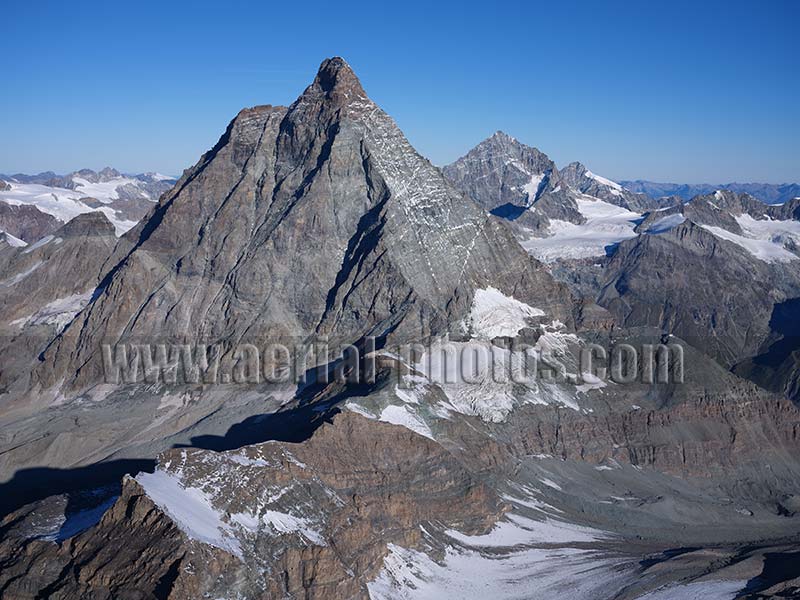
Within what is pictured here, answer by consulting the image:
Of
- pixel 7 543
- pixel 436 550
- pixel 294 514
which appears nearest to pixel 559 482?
pixel 436 550

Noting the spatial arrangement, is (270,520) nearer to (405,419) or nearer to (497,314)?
(405,419)

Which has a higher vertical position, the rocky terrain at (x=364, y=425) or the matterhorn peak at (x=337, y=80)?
the matterhorn peak at (x=337, y=80)

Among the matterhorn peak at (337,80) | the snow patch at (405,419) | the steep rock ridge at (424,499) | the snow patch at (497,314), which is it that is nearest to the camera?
the steep rock ridge at (424,499)

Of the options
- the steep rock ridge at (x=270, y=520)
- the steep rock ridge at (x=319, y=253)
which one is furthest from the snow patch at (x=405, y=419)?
the steep rock ridge at (x=319, y=253)

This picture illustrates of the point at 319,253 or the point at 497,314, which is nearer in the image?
the point at 497,314

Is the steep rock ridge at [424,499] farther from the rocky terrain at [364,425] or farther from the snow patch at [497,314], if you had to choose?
the snow patch at [497,314]

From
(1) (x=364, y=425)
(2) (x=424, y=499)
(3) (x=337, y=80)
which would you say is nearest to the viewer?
(2) (x=424, y=499)

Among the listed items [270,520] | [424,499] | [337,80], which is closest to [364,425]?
[424,499]
